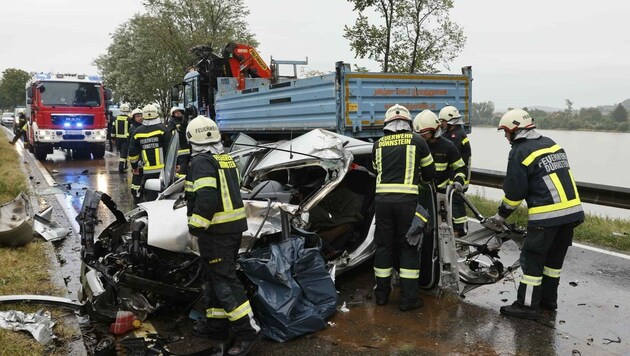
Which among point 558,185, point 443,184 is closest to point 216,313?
point 558,185

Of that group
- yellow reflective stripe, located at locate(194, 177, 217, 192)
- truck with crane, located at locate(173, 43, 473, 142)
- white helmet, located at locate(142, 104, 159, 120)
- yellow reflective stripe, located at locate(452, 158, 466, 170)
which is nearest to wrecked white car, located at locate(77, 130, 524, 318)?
yellow reflective stripe, located at locate(194, 177, 217, 192)

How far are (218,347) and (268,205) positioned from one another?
1.19 metres

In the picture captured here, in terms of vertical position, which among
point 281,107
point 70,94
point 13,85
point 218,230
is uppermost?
point 13,85

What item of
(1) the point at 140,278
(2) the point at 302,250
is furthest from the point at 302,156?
(1) the point at 140,278

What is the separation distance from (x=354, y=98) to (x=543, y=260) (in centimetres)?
414

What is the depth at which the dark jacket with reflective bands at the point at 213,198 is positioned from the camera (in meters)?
3.64

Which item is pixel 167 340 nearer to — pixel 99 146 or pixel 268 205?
pixel 268 205

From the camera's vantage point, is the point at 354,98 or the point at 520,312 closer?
the point at 520,312

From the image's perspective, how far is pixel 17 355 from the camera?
3275 mm

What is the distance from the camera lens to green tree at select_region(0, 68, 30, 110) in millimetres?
69750

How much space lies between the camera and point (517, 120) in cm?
438

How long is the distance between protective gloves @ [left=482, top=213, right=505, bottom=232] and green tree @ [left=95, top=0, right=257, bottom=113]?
20.6m

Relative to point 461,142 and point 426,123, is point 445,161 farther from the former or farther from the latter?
point 461,142

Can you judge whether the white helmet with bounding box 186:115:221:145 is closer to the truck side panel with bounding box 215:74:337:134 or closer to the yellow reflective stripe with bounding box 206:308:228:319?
the yellow reflective stripe with bounding box 206:308:228:319
